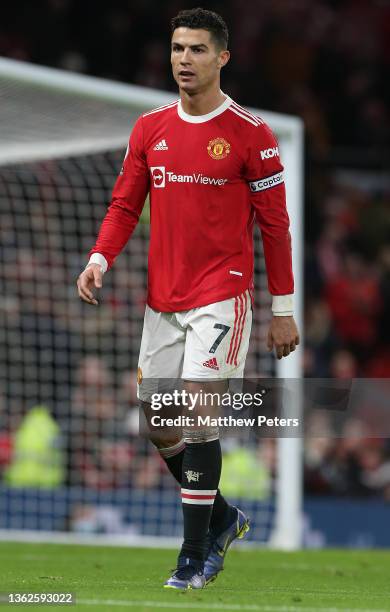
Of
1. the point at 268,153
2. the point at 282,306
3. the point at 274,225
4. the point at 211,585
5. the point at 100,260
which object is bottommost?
the point at 211,585

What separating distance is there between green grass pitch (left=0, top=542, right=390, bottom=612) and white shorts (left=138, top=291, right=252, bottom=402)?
2.85ft

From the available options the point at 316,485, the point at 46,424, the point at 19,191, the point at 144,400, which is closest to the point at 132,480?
the point at 46,424

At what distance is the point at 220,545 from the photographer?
245 inches

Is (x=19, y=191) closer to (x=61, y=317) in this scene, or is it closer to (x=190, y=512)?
(x=61, y=317)

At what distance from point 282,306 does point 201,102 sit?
916 millimetres

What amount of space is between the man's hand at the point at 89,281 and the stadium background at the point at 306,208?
5169 millimetres

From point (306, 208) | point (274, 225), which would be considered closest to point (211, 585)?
point (274, 225)

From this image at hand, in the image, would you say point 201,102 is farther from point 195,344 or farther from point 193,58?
point 195,344

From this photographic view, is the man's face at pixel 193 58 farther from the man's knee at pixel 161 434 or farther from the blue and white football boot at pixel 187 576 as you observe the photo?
the blue and white football boot at pixel 187 576

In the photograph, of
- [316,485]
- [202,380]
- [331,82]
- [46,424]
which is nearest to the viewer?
[202,380]

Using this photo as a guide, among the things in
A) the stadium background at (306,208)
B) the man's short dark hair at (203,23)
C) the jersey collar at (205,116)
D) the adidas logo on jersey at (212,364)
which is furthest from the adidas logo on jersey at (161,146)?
the stadium background at (306,208)

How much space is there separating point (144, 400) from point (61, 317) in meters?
5.78

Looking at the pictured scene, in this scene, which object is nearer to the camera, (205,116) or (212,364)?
(212,364)

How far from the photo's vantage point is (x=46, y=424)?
11.1m
